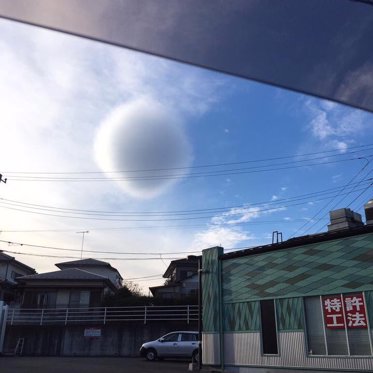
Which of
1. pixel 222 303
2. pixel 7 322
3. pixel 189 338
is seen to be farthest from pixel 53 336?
pixel 222 303

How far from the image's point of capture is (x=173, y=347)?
22.5 metres

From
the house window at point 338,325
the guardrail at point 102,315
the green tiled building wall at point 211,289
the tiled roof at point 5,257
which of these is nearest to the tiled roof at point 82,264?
the tiled roof at point 5,257

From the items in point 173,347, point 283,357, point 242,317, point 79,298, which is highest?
point 79,298

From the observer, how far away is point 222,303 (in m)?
17.0

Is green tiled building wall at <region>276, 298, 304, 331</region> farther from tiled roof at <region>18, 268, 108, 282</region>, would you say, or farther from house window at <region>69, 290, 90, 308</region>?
house window at <region>69, 290, 90, 308</region>

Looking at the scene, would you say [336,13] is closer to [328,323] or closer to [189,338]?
[328,323]

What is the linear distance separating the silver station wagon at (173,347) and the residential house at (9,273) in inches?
744

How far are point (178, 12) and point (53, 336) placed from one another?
29288 millimetres

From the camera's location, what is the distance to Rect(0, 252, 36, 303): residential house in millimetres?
38875

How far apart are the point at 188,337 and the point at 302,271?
1005 cm

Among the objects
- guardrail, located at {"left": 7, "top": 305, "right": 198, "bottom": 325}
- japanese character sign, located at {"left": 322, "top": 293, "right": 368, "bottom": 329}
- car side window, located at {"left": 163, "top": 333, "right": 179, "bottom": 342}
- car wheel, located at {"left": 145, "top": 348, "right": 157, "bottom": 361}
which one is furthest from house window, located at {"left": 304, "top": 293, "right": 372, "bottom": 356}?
guardrail, located at {"left": 7, "top": 305, "right": 198, "bottom": 325}

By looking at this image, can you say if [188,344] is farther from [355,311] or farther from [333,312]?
[355,311]

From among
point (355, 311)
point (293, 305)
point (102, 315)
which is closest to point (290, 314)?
point (293, 305)

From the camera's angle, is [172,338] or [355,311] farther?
[172,338]
